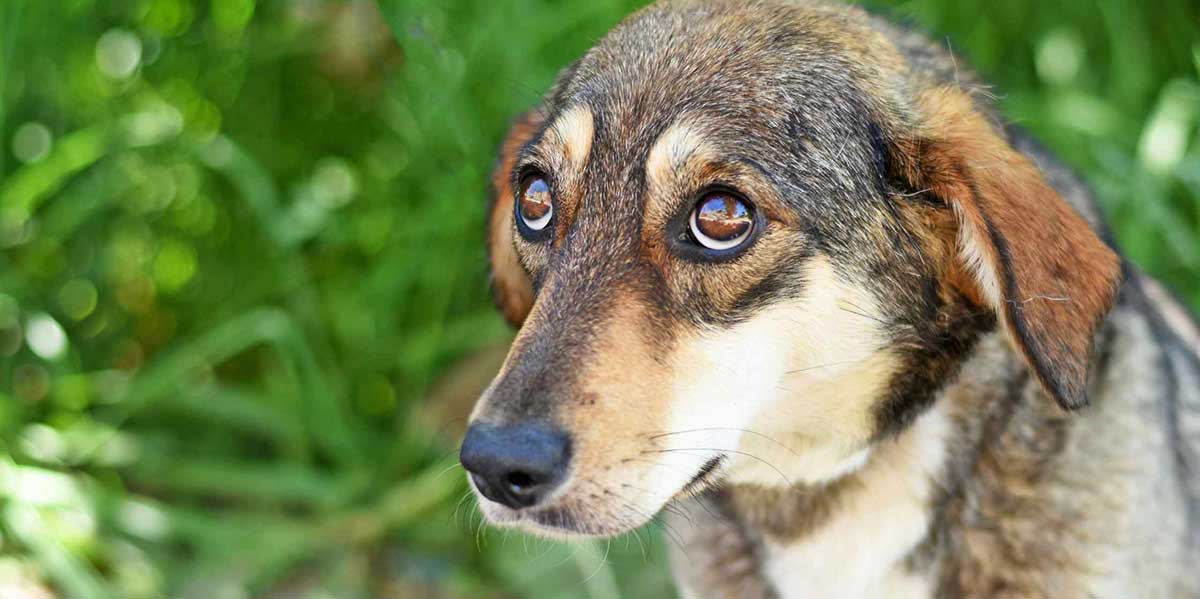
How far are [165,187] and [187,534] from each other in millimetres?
1258

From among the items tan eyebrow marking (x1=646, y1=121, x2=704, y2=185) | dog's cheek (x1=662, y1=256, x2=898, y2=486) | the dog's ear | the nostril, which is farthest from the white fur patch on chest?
the nostril

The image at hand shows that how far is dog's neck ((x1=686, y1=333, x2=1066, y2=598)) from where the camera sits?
8.70 feet

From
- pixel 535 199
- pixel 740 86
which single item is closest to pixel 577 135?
pixel 535 199

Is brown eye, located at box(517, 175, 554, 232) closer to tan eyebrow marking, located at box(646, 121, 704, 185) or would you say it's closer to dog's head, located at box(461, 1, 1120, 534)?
dog's head, located at box(461, 1, 1120, 534)

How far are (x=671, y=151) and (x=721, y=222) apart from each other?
16 cm

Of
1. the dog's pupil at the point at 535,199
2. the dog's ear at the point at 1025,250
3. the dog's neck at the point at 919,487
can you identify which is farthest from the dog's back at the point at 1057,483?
the dog's pupil at the point at 535,199

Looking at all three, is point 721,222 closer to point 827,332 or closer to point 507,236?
point 827,332

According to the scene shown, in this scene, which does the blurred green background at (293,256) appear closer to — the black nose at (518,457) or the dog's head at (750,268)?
the dog's head at (750,268)

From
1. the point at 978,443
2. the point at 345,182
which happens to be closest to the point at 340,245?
the point at 345,182

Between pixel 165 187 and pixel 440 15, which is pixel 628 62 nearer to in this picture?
pixel 440 15

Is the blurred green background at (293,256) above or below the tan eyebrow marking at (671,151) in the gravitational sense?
below

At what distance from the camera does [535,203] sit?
2557 mm

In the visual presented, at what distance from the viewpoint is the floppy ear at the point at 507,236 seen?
2920 millimetres

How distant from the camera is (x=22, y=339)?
415cm
